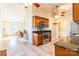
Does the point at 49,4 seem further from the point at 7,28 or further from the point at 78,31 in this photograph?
the point at 7,28

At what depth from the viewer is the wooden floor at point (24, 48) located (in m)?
1.25

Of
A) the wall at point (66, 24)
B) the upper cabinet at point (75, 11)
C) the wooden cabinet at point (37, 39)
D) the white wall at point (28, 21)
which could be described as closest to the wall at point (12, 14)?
the white wall at point (28, 21)

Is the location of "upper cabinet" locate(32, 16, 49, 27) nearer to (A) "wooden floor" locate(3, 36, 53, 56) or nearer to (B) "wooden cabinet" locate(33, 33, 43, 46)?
(B) "wooden cabinet" locate(33, 33, 43, 46)

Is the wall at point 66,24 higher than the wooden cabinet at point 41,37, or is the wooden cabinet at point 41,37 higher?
the wall at point 66,24

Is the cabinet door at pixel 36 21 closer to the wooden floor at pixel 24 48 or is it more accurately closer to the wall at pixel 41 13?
the wall at pixel 41 13

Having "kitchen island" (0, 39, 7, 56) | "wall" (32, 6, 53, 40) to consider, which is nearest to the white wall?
"wall" (32, 6, 53, 40)

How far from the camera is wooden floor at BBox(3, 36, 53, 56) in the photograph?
1.25 metres

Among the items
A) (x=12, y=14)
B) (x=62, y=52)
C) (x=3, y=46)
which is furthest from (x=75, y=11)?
(x=3, y=46)

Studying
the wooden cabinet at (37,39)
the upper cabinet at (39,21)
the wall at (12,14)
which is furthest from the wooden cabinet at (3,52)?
the upper cabinet at (39,21)

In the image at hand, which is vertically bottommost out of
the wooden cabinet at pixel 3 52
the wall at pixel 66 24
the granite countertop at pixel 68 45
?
the wooden cabinet at pixel 3 52

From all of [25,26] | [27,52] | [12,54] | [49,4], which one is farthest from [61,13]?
[12,54]

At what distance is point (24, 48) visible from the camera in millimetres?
1262

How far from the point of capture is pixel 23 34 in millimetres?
1254

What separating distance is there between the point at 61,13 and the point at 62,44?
367 millimetres
